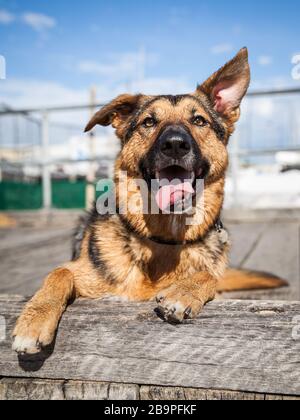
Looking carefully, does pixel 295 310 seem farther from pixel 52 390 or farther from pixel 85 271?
pixel 85 271

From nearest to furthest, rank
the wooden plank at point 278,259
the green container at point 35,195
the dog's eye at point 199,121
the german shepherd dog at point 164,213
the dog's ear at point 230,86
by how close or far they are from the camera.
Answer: the german shepherd dog at point 164,213
the dog's ear at point 230,86
the dog's eye at point 199,121
the wooden plank at point 278,259
the green container at point 35,195

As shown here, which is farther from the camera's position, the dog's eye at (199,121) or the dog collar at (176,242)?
the dog's eye at (199,121)

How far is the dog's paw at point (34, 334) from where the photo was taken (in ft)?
5.75

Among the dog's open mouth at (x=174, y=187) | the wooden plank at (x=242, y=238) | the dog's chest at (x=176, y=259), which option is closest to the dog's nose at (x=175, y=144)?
the dog's open mouth at (x=174, y=187)

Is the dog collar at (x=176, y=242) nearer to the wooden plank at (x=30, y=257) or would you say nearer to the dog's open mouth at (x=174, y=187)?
the dog's open mouth at (x=174, y=187)

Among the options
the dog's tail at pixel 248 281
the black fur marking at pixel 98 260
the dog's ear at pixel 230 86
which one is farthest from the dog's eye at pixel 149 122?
the dog's tail at pixel 248 281

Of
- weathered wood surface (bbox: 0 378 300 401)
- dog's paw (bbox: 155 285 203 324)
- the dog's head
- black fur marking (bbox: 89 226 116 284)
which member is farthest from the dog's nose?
weathered wood surface (bbox: 0 378 300 401)

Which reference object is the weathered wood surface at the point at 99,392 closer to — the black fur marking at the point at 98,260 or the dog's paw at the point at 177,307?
the dog's paw at the point at 177,307

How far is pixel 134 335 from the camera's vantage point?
1.77 metres

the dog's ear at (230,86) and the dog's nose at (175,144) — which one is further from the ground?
the dog's ear at (230,86)

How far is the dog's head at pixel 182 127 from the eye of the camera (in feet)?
8.89

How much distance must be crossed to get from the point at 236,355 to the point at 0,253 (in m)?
4.37

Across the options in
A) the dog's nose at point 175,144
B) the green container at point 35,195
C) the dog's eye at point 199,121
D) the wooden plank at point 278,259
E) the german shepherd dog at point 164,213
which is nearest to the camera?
the german shepherd dog at point 164,213

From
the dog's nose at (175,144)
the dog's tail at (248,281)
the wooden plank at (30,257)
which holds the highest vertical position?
the dog's nose at (175,144)
